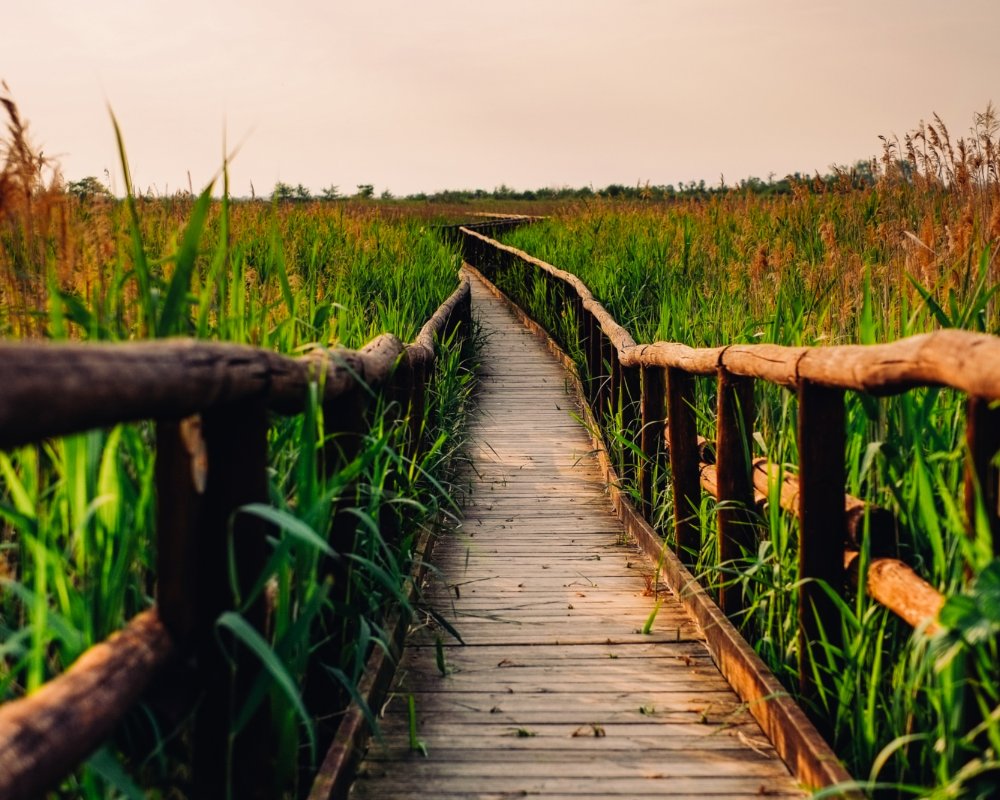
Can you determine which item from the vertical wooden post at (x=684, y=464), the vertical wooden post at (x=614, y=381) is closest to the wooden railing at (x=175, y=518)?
the vertical wooden post at (x=684, y=464)

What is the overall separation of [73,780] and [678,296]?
5853 millimetres

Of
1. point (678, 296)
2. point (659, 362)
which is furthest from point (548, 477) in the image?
point (659, 362)

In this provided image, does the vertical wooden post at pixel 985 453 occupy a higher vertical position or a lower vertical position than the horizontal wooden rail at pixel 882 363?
lower

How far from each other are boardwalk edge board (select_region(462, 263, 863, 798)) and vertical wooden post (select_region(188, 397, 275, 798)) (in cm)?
120

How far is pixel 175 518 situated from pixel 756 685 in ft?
6.37

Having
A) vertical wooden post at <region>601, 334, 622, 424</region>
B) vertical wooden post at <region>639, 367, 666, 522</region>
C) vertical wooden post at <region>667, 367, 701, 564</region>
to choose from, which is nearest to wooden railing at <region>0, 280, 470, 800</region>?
vertical wooden post at <region>667, 367, 701, 564</region>

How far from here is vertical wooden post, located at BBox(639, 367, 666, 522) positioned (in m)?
5.11

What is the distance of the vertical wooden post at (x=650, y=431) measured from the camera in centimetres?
511

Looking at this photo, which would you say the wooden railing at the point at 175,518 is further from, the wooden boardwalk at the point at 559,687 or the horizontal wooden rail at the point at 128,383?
the wooden boardwalk at the point at 559,687

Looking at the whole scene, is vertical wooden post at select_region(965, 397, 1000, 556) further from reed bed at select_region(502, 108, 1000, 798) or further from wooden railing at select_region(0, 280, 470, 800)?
wooden railing at select_region(0, 280, 470, 800)

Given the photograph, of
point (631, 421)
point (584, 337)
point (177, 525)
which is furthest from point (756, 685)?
point (584, 337)

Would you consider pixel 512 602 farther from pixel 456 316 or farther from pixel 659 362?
pixel 456 316

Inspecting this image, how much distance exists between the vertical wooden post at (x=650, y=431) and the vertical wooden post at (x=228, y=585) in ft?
10.9

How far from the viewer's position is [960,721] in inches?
78.0
